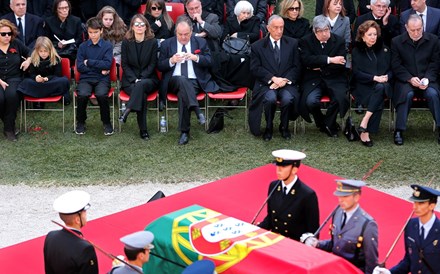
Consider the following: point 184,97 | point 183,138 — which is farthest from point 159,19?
point 183,138

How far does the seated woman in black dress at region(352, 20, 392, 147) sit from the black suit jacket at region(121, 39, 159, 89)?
296 centimetres

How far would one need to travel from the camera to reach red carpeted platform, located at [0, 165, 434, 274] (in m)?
8.48

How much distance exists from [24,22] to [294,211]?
737cm

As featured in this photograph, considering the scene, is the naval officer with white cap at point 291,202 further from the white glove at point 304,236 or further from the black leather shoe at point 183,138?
the black leather shoe at point 183,138

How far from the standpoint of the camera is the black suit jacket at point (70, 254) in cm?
710

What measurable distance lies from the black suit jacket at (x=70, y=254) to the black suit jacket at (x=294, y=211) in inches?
72.3

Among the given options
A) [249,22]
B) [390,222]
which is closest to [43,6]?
[249,22]

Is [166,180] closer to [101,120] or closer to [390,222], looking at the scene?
[101,120]

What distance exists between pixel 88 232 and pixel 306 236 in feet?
8.14

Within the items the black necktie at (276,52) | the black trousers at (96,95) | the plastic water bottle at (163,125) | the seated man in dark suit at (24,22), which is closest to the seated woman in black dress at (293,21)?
the black necktie at (276,52)

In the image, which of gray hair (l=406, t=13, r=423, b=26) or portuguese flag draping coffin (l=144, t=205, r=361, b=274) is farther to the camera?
gray hair (l=406, t=13, r=423, b=26)

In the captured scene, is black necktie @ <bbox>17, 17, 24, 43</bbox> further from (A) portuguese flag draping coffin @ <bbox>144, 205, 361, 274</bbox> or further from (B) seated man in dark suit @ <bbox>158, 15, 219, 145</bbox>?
(A) portuguese flag draping coffin @ <bbox>144, 205, 361, 274</bbox>

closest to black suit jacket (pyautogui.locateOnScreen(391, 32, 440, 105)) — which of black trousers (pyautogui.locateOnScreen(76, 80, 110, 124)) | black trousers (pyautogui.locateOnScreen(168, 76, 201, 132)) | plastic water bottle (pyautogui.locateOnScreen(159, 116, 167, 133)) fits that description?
black trousers (pyautogui.locateOnScreen(168, 76, 201, 132))

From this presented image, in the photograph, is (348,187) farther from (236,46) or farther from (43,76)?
(43,76)
